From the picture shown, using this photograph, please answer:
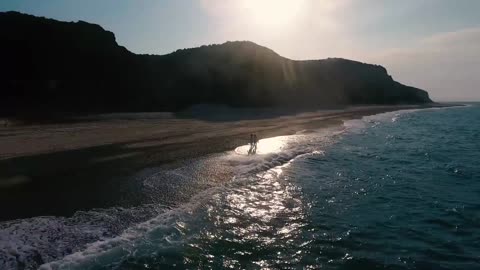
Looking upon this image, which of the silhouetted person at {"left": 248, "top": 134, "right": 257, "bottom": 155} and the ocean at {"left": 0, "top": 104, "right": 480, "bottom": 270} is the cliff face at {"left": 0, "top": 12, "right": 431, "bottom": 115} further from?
the ocean at {"left": 0, "top": 104, "right": 480, "bottom": 270}

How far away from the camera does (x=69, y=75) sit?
1750 inches

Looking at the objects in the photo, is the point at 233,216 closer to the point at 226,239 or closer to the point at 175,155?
the point at 226,239

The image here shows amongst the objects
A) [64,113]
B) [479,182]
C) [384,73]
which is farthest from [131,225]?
[384,73]

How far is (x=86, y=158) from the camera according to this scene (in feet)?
63.0

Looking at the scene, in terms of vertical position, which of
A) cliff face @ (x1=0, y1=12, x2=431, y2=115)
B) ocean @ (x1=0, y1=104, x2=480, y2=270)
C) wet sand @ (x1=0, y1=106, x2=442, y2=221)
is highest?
cliff face @ (x1=0, y1=12, x2=431, y2=115)

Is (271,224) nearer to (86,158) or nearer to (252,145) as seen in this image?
(86,158)

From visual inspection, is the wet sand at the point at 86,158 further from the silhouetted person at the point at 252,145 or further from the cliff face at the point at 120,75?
the cliff face at the point at 120,75

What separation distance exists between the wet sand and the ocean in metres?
1.08

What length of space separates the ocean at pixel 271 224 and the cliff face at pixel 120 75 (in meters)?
29.2

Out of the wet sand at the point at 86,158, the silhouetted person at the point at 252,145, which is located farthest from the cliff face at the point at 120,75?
the silhouetted person at the point at 252,145

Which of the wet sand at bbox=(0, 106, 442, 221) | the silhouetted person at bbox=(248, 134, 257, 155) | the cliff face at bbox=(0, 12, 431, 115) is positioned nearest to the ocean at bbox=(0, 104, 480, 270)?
the wet sand at bbox=(0, 106, 442, 221)

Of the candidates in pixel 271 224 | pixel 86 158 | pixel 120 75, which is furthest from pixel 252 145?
pixel 120 75

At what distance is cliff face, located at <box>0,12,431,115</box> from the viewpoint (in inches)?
1622

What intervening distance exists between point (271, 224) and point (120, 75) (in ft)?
142
